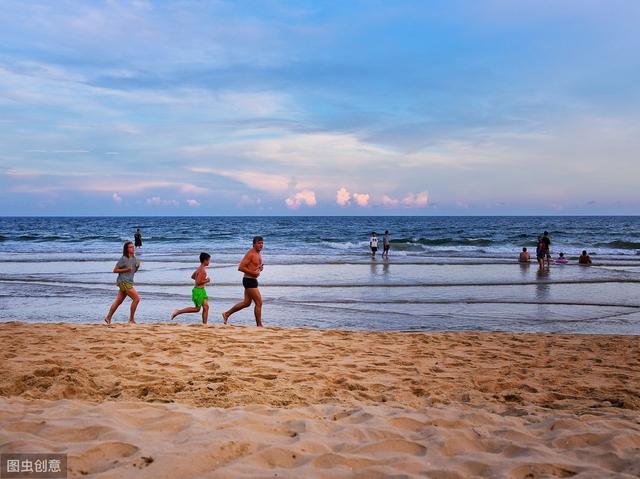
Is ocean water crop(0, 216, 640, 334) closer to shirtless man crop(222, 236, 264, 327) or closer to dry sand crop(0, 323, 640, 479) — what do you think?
shirtless man crop(222, 236, 264, 327)

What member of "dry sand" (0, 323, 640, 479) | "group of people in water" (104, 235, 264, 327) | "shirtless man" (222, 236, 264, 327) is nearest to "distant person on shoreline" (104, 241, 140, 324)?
"group of people in water" (104, 235, 264, 327)

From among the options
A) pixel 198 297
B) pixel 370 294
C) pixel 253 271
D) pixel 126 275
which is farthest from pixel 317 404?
pixel 370 294

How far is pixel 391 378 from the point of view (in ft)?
21.4

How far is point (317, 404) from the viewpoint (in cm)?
527

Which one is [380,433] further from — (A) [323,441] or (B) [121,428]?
(B) [121,428]

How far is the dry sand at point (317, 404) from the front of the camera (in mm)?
3764

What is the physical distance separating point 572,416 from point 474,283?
15.8 meters

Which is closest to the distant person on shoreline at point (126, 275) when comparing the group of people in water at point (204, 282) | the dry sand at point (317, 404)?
the group of people in water at point (204, 282)

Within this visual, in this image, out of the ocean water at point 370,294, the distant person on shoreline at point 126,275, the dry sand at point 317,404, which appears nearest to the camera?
the dry sand at point 317,404

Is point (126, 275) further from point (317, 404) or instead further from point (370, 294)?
point (370, 294)

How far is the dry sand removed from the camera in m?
3.76

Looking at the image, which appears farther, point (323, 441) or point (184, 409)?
point (184, 409)

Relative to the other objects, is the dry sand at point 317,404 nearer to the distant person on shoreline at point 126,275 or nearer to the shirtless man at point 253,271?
the shirtless man at point 253,271

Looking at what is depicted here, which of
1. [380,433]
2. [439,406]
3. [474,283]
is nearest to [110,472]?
[380,433]
